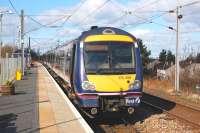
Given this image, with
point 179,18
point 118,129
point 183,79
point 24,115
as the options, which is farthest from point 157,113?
point 183,79

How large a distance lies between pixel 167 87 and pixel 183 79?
543 cm

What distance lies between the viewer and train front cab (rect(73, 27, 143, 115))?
15.7m

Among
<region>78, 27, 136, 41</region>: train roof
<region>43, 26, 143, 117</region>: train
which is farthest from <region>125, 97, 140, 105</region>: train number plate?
<region>78, 27, 136, 41</region>: train roof

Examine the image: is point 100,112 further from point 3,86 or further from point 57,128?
point 3,86

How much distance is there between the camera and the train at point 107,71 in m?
15.7

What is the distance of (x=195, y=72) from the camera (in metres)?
39.7

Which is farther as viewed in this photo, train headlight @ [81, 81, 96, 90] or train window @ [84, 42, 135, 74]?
train window @ [84, 42, 135, 74]

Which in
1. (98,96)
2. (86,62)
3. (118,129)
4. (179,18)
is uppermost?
(179,18)

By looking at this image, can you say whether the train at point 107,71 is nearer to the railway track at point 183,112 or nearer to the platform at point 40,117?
the platform at point 40,117

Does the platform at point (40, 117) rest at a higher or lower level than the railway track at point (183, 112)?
higher

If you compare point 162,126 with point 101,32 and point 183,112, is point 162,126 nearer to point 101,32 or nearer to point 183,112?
point 101,32

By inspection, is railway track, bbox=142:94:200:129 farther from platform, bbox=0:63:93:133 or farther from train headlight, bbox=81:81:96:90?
platform, bbox=0:63:93:133

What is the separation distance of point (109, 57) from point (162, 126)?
288 centimetres

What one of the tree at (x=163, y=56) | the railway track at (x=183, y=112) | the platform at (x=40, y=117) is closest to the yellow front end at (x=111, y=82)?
the platform at (x=40, y=117)
